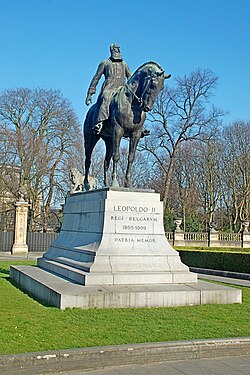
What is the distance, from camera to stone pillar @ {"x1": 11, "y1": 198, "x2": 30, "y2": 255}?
34562mm

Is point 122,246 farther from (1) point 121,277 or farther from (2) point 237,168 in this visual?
(2) point 237,168

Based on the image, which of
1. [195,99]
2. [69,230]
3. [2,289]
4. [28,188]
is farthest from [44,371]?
[195,99]

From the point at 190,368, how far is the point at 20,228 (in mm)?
30554

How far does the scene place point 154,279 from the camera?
10.1 meters

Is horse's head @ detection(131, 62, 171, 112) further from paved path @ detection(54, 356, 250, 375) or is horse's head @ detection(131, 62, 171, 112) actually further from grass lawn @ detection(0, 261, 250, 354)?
paved path @ detection(54, 356, 250, 375)

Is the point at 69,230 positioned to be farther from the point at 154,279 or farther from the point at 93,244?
the point at 154,279

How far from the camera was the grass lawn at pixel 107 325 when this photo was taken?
621 cm

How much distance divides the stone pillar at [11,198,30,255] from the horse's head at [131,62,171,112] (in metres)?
24.8

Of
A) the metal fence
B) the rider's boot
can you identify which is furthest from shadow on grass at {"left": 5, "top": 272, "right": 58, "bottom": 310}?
the metal fence

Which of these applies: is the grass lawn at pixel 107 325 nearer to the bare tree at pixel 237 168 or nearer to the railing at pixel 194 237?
the railing at pixel 194 237

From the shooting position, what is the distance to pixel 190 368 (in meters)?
5.75

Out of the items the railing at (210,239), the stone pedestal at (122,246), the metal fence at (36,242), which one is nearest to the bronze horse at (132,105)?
the stone pedestal at (122,246)

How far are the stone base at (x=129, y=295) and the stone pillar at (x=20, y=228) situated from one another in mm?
24803

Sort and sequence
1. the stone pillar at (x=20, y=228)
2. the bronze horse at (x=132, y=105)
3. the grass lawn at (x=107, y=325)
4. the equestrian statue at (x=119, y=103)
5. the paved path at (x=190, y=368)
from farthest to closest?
1. the stone pillar at (x=20, y=228)
2. the equestrian statue at (x=119, y=103)
3. the bronze horse at (x=132, y=105)
4. the grass lawn at (x=107, y=325)
5. the paved path at (x=190, y=368)
